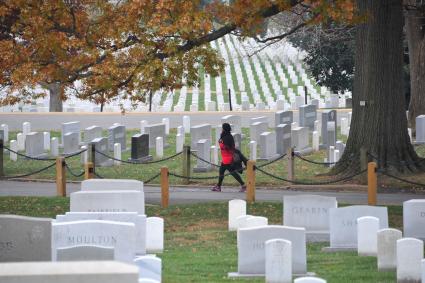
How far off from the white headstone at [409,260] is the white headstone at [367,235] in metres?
2.25

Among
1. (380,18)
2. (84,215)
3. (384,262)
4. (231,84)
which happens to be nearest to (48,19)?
(380,18)

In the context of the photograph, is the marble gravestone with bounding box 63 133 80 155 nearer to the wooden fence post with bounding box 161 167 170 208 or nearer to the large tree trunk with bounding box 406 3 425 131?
the large tree trunk with bounding box 406 3 425 131

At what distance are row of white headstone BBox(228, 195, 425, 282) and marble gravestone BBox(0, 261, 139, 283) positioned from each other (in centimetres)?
465

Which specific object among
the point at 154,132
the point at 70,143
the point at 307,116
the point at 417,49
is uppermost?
the point at 417,49

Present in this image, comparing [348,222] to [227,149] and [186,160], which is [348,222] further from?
[186,160]

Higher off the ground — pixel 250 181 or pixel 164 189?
pixel 250 181

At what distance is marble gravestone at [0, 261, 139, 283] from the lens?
8.35 metres

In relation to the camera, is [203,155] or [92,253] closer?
[92,253]

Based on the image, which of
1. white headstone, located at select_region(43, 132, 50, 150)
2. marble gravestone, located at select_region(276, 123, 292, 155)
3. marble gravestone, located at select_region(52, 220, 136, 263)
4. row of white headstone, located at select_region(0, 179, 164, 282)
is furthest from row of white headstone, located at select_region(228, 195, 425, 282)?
white headstone, located at select_region(43, 132, 50, 150)

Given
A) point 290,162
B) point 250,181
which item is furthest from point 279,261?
point 290,162

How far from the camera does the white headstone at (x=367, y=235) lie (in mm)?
15289

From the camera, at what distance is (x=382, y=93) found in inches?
990

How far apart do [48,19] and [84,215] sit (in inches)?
353

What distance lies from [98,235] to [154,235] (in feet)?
10.3
